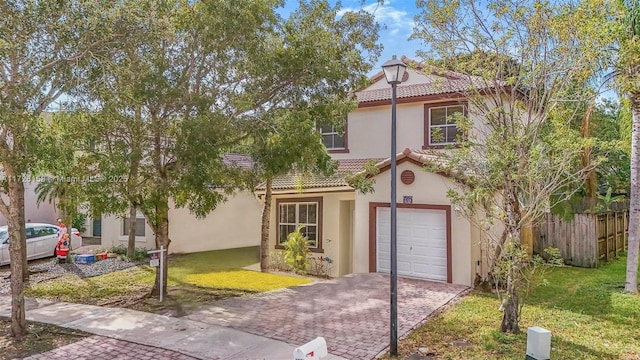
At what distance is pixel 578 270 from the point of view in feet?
48.8

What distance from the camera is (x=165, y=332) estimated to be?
829 cm

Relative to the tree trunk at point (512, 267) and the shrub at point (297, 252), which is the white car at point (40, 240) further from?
the tree trunk at point (512, 267)

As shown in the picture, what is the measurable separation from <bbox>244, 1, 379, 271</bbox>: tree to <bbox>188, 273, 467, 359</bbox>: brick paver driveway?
3226mm

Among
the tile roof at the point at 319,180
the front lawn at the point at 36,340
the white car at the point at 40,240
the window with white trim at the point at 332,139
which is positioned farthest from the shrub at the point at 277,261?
the white car at the point at 40,240

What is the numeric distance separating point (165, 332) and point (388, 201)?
771cm

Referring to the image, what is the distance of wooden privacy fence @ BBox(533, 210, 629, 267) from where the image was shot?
50.4ft

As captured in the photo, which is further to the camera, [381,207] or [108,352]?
[381,207]

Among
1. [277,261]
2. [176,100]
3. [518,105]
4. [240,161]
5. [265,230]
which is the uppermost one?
[176,100]

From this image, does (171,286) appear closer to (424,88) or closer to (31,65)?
(31,65)

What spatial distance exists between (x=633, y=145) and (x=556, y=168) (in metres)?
5.78

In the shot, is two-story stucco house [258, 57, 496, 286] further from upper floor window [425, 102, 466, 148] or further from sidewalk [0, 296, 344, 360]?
sidewalk [0, 296, 344, 360]

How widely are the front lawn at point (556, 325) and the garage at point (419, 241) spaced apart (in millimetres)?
1517

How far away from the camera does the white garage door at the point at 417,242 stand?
12805 mm

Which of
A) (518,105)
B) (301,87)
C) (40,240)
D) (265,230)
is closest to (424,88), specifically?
(301,87)
